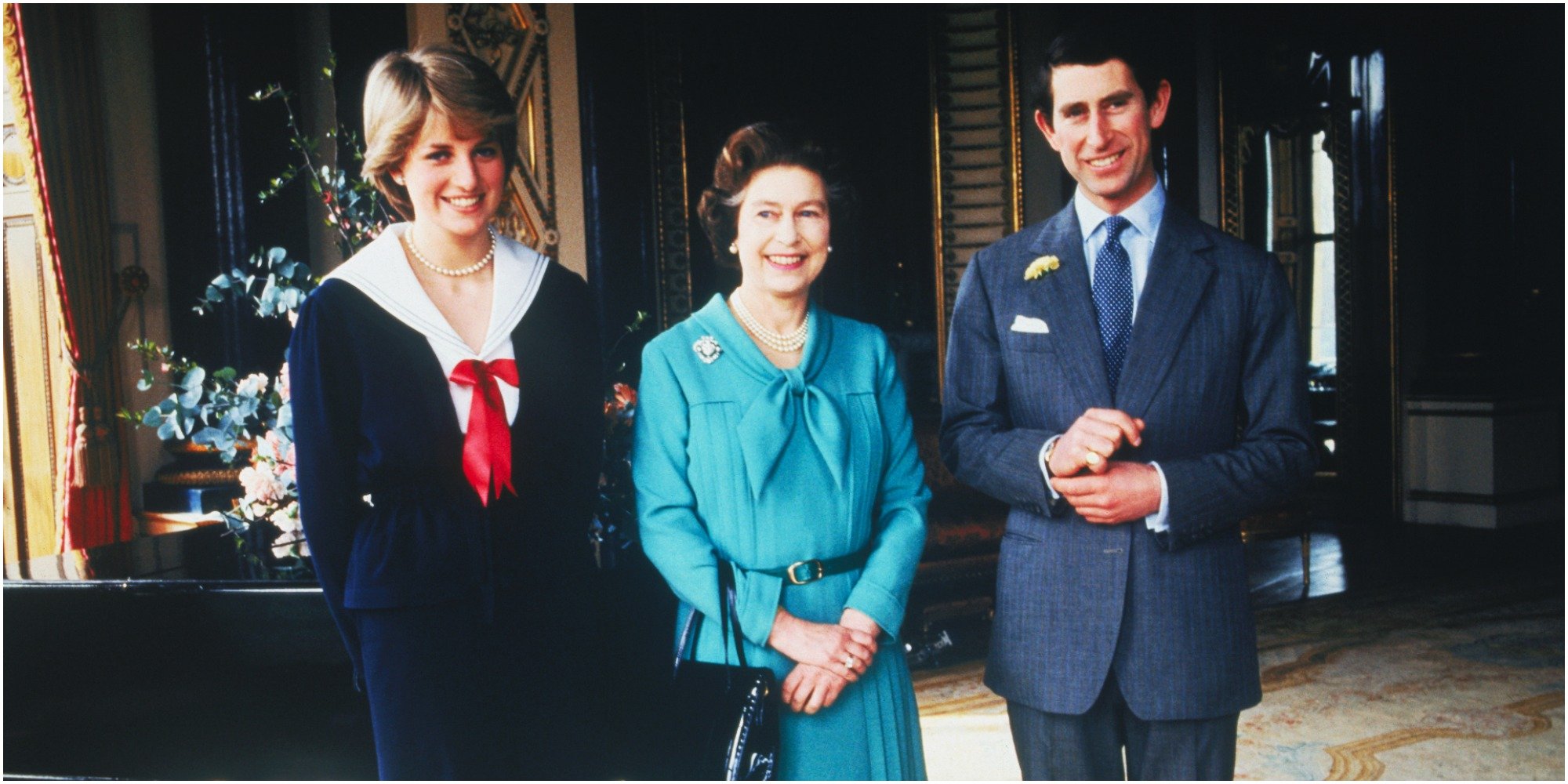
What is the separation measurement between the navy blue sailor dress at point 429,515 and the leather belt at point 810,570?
33cm

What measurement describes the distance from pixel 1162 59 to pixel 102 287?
3878 mm

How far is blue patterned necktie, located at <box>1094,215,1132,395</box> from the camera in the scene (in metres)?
1.76

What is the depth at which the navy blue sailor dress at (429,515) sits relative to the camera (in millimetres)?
1659

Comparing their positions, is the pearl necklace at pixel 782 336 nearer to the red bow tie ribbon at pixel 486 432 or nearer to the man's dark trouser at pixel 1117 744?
the red bow tie ribbon at pixel 486 432

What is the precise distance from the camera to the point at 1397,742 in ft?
11.0

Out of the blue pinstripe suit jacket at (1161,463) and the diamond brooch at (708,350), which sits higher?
the diamond brooch at (708,350)

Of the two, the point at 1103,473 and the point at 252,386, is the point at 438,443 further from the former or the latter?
the point at 1103,473

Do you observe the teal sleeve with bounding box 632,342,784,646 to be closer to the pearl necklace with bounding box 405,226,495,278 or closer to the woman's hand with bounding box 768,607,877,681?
the woman's hand with bounding box 768,607,877,681

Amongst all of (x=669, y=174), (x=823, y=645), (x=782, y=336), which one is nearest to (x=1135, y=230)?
(x=782, y=336)

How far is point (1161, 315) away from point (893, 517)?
1.63 ft

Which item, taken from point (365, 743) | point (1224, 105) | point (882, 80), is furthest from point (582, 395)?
point (1224, 105)

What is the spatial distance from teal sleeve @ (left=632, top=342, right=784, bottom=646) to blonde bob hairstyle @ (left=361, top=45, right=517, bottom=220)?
1.39 ft

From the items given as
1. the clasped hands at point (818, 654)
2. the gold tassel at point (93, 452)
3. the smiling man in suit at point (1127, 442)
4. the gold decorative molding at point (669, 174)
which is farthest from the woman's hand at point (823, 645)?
the gold tassel at point (93, 452)

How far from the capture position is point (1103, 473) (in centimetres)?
166
